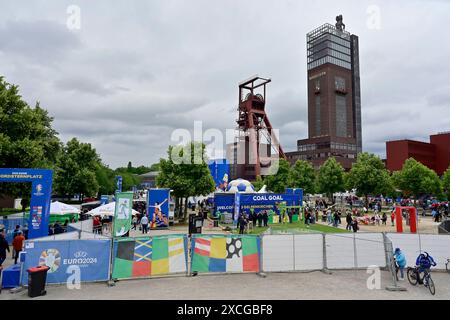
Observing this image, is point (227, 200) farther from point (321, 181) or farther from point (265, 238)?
point (321, 181)

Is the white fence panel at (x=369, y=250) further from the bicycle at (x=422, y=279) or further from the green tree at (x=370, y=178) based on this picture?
the green tree at (x=370, y=178)

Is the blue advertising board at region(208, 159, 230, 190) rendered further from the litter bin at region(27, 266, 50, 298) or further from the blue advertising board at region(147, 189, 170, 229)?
the litter bin at region(27, 266, 50, 298)

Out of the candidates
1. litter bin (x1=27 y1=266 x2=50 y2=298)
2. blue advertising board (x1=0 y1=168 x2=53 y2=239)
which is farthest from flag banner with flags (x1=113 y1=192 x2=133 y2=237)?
litter bin (x1=27 y1=266 x2=50 y2=298)

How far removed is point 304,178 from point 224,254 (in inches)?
1781

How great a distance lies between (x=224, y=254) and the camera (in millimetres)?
11695

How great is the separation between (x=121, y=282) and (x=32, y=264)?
9.91 feet

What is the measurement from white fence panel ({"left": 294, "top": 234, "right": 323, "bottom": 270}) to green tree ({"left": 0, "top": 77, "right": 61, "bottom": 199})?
1977 cm

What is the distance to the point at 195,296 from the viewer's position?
30.2 ft

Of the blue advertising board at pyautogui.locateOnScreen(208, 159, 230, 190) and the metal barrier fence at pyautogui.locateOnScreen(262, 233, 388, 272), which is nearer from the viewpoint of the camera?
the metal barrier fence at pyautogui.locateOnScreen(262, 233, 388, 272)

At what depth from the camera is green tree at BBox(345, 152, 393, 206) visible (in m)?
43.5

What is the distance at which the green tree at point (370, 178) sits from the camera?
4347cm

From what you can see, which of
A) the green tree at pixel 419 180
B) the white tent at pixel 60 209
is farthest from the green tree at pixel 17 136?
the green tree at pixel 419 180

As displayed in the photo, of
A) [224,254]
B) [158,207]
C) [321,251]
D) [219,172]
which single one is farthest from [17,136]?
[219,172]

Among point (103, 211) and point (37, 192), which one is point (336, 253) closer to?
point (37, 192)
